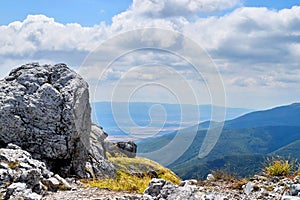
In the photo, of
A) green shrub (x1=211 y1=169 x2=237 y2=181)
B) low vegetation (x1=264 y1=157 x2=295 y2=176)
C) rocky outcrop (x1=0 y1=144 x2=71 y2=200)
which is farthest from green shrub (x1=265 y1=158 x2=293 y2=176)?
rocky outcrop (x1=0 y1=144 x2=71 y2=200)

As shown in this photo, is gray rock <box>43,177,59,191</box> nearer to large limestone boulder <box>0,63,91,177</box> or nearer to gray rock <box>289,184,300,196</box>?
large limestone boulder <box>0,63,91,177</box>

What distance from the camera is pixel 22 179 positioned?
51.2 ft

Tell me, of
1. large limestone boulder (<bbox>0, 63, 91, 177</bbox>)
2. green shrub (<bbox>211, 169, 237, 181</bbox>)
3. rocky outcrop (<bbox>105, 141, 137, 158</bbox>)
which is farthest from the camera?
rocky outcrop (<bbox>105, 141, 137, 158</bbox>)

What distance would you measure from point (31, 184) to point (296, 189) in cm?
1107

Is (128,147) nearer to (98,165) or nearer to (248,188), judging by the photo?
(98,165)

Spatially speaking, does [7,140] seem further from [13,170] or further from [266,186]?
[266,186]

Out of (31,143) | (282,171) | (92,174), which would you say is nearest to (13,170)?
(31,143)

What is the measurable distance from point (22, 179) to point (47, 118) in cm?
764

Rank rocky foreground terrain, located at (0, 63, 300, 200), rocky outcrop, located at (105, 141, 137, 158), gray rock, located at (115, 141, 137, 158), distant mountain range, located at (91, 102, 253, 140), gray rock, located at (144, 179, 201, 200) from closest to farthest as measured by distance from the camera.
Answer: gray rock, located at (144, 179, 201, 200) < rocky foreground terrain, located at (0, 63, 300, 200) < distant mountain range, located at (91, 102, 253, 140) < rocky outcrop, located at (105, 141, 137, 158) < gray rock, located at (115, 141, 137, 158)

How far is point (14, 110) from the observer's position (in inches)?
886

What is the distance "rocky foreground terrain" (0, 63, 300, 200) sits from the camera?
15602 mm

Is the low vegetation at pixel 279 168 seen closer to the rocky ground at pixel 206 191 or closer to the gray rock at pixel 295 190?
the rocky ground at pixel 206 191

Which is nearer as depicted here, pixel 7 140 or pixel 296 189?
pixel 296 189

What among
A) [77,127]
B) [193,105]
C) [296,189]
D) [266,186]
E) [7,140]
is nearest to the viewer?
[296,189]
